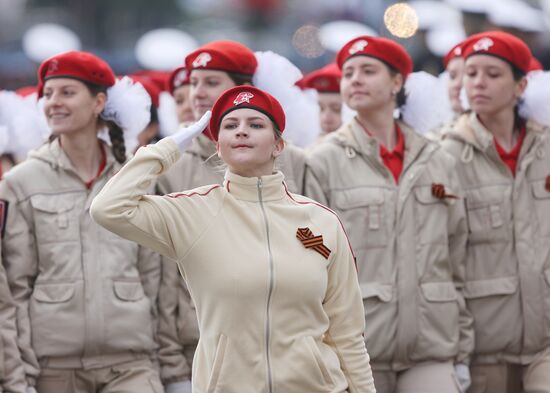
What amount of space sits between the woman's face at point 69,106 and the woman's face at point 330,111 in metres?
3.73

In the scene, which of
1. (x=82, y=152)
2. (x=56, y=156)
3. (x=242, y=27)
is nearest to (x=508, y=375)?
(x=82, y=152)

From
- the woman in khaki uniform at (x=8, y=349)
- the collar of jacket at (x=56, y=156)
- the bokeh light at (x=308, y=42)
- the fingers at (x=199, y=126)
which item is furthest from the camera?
the bokeh light at (x=308, y=42)

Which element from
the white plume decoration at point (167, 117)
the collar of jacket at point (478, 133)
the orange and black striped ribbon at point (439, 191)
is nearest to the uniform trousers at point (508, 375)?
the orange and black striped ribbon at point (439, 191)

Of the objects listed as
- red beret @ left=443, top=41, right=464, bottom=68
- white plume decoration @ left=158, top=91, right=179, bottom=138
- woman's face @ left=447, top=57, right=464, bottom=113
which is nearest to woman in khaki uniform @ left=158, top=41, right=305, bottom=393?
red beret @ left=443, top=41, right=464, bottom=68

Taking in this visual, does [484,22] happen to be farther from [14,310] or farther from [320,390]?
[320,390]

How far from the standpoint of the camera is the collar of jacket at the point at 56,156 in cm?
867

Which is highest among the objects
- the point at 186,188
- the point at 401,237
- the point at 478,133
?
the point at 478,133

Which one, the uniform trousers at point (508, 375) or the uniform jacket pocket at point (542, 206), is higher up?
the uniform jacket pocket at point (542, 206)

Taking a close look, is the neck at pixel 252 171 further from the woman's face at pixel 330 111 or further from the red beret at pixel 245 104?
the woman's face at pixel 330 111

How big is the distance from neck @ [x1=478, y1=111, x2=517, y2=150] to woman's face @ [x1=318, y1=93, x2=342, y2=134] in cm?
273

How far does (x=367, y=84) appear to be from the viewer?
9406 millimetres

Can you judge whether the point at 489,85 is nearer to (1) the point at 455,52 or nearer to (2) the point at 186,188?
(1) the point at 455,52

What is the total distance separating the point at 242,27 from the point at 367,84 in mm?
29570

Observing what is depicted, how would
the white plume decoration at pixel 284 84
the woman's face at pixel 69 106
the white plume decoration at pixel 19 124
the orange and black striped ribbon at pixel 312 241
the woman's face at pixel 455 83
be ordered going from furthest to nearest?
the woman's face at pixel 455 83
the white plume decoration at pixel 19 124
the white plume decoration at pixel 284 84
the woman's face at pixel 69 106
the orange and black striped ribbon at pixel 312 241
